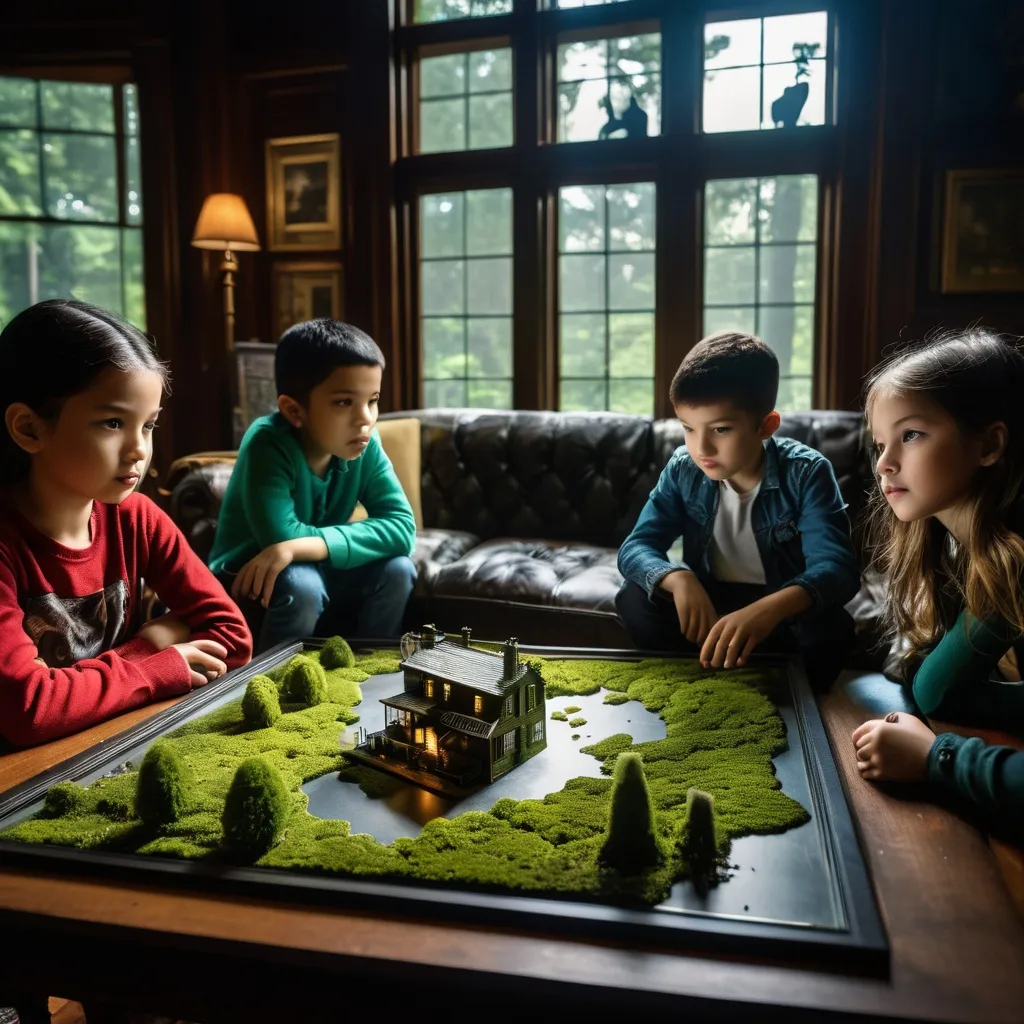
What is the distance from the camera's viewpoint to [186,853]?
905 mm

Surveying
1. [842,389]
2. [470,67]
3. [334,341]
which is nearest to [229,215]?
[470,67]

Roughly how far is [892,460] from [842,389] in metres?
2.61

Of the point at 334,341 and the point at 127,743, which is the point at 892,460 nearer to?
the point at 127,743

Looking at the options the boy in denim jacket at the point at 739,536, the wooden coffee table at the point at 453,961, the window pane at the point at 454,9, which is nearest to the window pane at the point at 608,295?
the window pane at the point at 454,9

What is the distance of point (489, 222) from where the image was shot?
4289mm

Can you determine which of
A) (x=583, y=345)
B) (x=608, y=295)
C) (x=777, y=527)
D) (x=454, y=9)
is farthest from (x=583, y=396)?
(x=777, y=527)

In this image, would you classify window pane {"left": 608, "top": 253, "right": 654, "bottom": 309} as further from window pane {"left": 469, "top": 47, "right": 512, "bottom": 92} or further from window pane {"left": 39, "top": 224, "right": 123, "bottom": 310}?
window pane {"left": 39, "top": 224, "right": 123, "bottom": 310}

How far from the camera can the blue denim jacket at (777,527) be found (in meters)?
1.75

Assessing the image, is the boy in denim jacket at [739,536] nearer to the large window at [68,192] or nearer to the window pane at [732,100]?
the window pane at [732,100]

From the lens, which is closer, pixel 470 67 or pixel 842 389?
pixel 842 389

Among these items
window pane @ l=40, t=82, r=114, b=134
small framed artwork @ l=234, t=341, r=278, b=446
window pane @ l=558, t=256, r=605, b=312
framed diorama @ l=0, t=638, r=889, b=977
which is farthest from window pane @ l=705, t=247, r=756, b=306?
window pane @ l=40, t=82, r=114, b=134

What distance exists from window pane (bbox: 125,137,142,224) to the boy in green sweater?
9.45 feet

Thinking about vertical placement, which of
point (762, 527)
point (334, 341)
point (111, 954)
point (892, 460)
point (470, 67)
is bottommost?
point (111, 954)

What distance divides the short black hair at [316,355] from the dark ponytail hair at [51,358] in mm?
716
